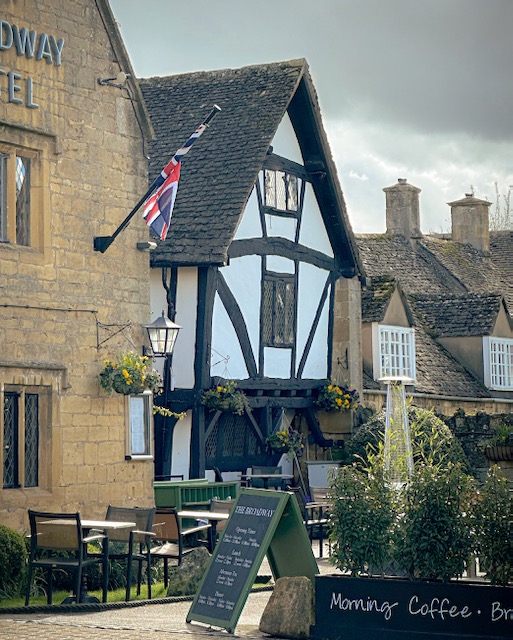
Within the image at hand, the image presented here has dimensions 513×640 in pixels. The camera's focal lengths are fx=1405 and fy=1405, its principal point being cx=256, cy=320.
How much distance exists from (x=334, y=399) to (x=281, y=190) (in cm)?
392

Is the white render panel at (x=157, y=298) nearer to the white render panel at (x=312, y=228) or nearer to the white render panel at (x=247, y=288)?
the white render panel at (x=247, y=288)

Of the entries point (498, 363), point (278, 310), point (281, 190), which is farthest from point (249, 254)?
point (498, 363)

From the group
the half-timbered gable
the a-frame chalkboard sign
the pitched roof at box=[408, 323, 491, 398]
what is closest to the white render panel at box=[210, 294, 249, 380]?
the half-timbered gable

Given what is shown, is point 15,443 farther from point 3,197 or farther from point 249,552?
point 249,552

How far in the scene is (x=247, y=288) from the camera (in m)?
24.2

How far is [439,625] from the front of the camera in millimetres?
11688

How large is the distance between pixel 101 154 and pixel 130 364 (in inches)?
109

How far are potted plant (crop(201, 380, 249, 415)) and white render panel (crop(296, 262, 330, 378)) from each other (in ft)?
9.83

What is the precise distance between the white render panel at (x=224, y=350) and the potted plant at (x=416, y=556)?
1045cm

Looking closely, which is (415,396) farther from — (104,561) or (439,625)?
(439,625)

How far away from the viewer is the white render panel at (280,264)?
24812 millimetres

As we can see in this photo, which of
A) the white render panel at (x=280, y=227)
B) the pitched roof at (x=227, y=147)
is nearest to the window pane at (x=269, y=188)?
the white render panel at (x=280, y=227)

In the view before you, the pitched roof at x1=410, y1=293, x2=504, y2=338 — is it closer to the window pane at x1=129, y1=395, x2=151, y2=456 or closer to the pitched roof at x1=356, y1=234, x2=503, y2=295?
the pitched roof at x1=356, y1=234, x2=503, y2=295

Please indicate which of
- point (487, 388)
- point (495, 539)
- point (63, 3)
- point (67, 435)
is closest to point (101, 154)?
point (63, 3)
